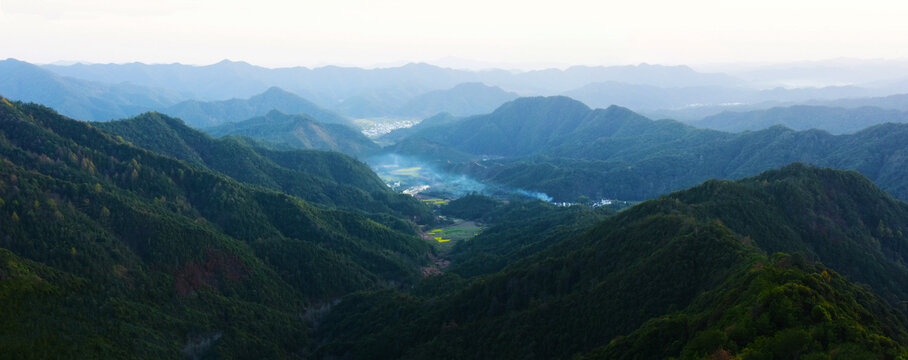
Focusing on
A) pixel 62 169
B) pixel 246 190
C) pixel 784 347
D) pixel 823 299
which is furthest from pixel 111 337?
pixel 823 299

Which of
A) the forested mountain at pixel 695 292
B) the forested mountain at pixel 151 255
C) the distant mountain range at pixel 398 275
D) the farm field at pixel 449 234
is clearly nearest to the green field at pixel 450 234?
the farm field at pixel 449 234

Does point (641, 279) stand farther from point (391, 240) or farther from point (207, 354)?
point (391, 240)

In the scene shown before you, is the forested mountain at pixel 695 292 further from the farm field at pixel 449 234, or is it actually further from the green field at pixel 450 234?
the green field at pixel 450 234

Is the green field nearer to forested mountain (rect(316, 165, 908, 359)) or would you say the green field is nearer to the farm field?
the farm field

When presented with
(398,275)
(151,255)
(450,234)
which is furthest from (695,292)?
(450,234)

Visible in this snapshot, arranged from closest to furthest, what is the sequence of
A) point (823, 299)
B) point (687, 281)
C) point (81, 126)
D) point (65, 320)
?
point (823, 299), point (687, 281), point (65, 320), point (81, 126)

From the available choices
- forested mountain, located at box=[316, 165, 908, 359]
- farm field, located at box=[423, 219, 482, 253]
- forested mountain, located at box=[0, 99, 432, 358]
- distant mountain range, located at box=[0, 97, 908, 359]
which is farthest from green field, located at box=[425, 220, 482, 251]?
forested mountain, located at box=[316, 165, 908, 359]
